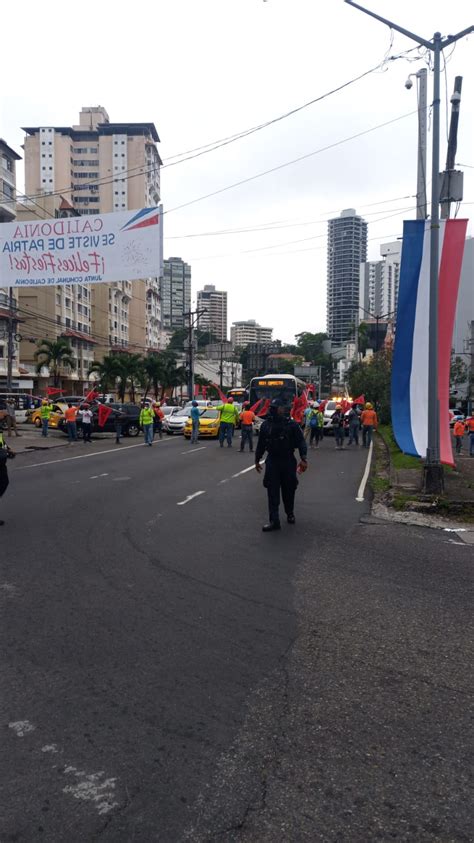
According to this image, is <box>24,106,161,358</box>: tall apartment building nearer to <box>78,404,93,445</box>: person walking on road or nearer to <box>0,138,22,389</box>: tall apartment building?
<box>0,138,22,389</box>: tall apartment building

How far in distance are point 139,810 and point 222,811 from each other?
36cm

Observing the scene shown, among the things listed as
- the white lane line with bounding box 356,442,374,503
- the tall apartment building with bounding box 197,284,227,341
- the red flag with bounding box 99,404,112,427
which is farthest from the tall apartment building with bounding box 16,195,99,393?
the tall apartment building with bounding box 197,284,227,341

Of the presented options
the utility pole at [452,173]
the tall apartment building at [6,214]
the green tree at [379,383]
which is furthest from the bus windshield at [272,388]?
the tall apartment building at [6,214]

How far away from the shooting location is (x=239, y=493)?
11.9m

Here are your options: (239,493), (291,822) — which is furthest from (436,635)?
(239,493)

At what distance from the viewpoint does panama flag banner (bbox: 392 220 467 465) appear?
1159 cm

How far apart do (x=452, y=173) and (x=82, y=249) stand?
29.5 ft

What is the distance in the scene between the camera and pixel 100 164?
10775cm

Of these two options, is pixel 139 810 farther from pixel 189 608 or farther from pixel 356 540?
pixel 356 540

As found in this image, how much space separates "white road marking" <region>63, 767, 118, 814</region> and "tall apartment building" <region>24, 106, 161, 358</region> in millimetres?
94814

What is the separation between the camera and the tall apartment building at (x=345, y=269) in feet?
267

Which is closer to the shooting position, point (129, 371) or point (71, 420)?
point (71, 420)

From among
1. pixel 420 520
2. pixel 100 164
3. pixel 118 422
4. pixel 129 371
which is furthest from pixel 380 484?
pixel 100 164

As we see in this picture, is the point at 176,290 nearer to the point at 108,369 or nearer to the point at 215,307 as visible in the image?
the point at 215,307
